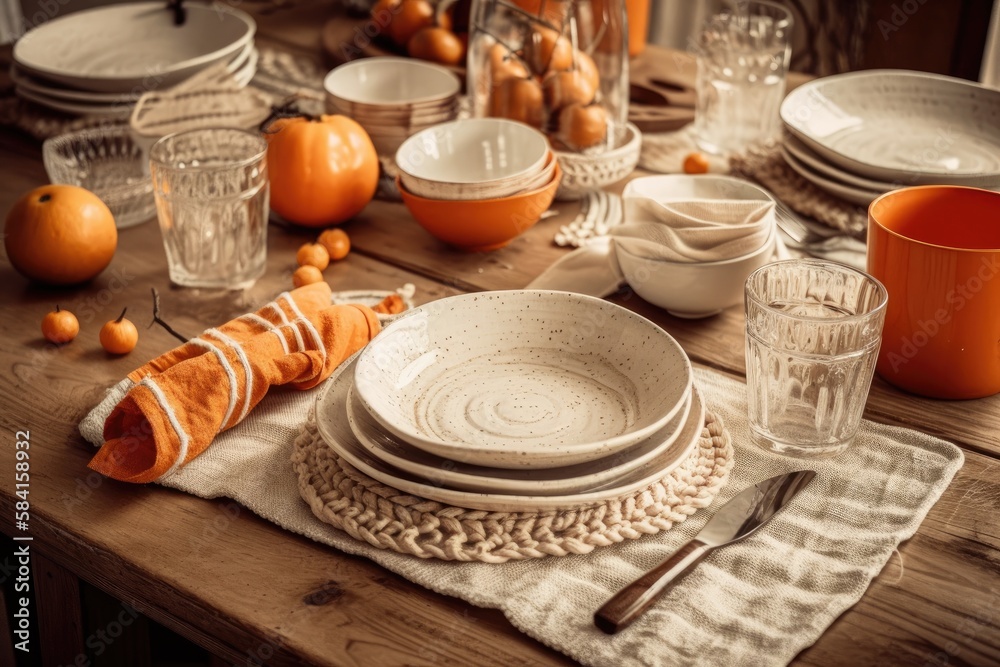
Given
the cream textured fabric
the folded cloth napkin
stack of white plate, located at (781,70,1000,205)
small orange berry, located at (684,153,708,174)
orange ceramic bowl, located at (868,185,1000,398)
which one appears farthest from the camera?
small orange berry, located at (684,153,708,174)

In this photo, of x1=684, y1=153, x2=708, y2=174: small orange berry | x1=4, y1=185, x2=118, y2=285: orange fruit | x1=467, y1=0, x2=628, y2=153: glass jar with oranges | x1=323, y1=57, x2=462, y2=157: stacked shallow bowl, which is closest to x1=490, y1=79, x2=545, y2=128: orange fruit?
x1=467, y1=0, x2=628, y2=153: glass jar with oranges

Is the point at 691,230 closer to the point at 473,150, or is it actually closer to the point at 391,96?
the point at 473,150

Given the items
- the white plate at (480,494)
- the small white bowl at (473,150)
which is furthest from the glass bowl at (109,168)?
the white plate at (480,494)

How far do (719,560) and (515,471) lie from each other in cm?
17

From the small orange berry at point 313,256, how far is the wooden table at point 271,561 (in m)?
0.09

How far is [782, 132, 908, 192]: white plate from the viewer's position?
121cm

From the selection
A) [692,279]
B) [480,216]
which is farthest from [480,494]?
[480,216]

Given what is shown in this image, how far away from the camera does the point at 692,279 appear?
1.03 m

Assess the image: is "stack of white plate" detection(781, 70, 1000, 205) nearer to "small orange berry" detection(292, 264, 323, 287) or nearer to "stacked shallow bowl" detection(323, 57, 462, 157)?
"stacked shallow bowl" detection(323, 57, 462, 157)

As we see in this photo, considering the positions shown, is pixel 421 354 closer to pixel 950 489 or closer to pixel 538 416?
pixel 538 416

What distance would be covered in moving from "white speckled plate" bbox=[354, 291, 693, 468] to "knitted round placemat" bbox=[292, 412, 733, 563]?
46 mm

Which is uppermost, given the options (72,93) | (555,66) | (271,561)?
(555,66)

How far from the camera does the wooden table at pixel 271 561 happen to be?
2.22 ft

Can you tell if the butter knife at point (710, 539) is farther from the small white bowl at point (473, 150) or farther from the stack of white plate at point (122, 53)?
the stack of white plate at point (122, 53)
